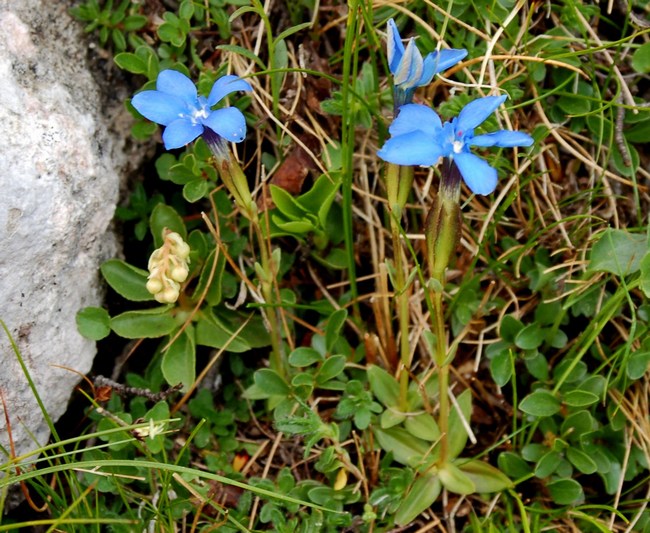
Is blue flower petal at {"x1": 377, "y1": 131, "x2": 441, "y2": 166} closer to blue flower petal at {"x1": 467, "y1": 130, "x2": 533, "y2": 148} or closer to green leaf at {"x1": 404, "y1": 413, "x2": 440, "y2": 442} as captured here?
blue flower petal at {"x1": 467, "y1": 130, "x2": 533, "y2": 148}

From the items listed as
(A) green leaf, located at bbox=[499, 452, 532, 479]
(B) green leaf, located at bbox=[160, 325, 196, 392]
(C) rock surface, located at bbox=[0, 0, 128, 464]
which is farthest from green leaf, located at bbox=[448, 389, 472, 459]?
(C) rock surface, located at bbox=[0, 0, 128, 464]

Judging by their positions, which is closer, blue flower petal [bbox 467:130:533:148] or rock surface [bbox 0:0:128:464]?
blue flower petal [bbox 467:130:533:148]

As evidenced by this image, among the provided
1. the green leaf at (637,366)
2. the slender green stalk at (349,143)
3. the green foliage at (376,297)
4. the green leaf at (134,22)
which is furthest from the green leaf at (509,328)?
the green leaf at (134,22)

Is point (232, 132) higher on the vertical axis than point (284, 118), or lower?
higher

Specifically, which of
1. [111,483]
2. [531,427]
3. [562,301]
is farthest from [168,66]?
[531,427]

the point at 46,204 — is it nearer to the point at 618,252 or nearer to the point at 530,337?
the point at 530,337

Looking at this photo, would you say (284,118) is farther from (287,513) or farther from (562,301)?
(287,513)

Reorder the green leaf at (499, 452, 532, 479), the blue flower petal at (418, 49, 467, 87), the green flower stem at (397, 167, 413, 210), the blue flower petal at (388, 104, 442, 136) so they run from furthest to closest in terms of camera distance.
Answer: the green leaf at (499, 452, 532, 479) < the green flower stem at (397, 167, 413, 210) < the blue flower petal at (418, 49, 467, 87) < the blue flower petal at (388, 104, 442, 136)
